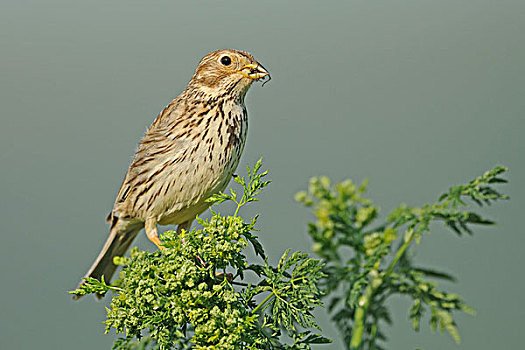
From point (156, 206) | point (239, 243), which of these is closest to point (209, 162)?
point (156, 206)

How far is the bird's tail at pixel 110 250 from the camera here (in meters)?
1.82

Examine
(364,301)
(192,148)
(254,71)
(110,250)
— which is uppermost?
(254,71)

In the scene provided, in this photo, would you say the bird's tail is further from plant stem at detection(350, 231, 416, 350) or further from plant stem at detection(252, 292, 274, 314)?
plant stem at detection(350, 231, 416, 350)

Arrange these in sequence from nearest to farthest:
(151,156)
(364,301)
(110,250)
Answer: (364,301)
(151,156)
(110,250)

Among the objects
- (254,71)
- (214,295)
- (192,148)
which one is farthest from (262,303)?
(254,71)

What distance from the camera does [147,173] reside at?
167 cm

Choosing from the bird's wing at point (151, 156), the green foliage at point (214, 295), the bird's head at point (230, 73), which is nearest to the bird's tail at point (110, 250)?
the bird's wing at point (151, 156)

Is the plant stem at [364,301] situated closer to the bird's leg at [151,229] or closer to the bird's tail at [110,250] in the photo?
the bird's leg at [151,229]

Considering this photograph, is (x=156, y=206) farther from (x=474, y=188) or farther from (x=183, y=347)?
(x=474, y=188)

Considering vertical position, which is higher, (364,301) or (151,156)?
(151,156)

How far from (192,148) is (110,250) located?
527mm

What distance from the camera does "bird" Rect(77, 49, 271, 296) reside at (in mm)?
1540

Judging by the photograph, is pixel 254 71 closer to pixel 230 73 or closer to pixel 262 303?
pixel 230 73

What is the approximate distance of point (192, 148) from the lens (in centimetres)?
156
